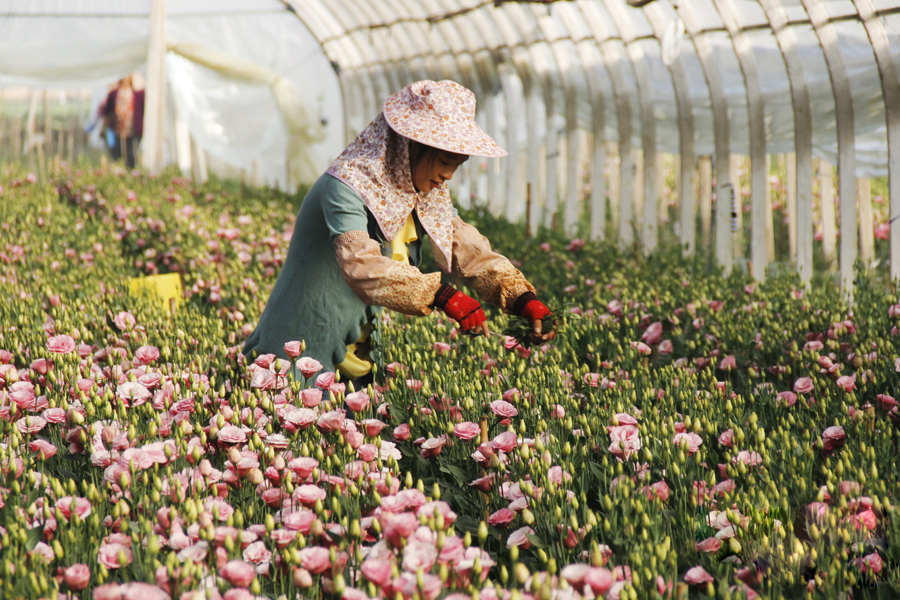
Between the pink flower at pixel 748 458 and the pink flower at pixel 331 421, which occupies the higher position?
the pink flower at pixel 331 421

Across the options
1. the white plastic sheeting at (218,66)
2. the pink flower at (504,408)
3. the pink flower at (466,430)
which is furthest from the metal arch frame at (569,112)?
the pink flower at (466,430)

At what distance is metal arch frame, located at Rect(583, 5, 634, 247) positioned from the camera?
7505 mm

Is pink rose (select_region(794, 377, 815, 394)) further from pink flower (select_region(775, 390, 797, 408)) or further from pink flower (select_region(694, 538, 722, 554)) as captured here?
pink flower (select_region(694, 538, 722, 554))

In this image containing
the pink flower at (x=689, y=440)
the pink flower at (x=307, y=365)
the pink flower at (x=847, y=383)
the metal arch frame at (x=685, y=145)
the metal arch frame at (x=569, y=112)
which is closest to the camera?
the pink flower at (x=689, y=440)

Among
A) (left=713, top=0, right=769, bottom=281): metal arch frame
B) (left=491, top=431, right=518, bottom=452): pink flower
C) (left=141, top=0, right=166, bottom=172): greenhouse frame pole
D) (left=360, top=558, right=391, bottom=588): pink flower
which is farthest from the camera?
(left=141, top=0, right=166, bottom=172): greenhouse frame pole

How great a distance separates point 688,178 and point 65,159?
922 cm

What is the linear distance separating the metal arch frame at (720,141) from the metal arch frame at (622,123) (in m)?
1.03

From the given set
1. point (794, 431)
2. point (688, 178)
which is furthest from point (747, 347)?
point (688, 178)

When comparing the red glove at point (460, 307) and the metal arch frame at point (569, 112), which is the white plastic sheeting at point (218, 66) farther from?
the red glove at point (460, 307)

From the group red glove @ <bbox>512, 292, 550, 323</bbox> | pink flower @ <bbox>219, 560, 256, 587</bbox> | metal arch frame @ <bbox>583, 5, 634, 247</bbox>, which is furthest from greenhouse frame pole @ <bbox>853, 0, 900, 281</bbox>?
pink flower @ <bbox>219, 560, 256, 587</bbox>

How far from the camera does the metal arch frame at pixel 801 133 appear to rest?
19.2 ft

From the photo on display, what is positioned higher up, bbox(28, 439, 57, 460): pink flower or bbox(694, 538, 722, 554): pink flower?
bbox(28, 439, 57, 460): pink flower

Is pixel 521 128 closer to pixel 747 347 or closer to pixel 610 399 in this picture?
pixel 747 347

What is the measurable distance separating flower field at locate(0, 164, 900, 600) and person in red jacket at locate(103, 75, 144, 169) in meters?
9.01
